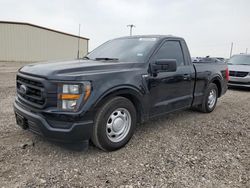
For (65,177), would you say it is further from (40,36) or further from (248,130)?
(40,36)

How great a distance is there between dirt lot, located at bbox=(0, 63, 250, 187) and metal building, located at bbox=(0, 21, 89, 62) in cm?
2141

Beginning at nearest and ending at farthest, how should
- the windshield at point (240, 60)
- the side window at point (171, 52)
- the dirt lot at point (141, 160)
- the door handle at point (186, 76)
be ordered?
1. the dirt lot at point (141, 160)
2. the side window at point (171, 52)
3. the door handle at point (186, 76)
4. the windshield at point (240, 60)

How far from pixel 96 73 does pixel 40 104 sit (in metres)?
0.83

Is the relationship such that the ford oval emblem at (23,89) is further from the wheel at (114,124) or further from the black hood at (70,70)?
the wheel at (114,124)

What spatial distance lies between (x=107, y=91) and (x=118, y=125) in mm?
621

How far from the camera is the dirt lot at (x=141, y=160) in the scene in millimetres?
2496

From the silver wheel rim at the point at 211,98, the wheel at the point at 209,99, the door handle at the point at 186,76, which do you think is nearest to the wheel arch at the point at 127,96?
the door handle at the point at 186,76

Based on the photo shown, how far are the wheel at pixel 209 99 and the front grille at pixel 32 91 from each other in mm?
3856

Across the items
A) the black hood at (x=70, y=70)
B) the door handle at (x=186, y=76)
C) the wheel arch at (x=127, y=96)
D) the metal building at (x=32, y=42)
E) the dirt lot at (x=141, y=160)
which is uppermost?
the metal building at (x=32, y=42)

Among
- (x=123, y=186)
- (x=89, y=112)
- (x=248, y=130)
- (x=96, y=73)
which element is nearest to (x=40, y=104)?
(x=89, y=112)

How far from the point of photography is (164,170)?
2.75 meters

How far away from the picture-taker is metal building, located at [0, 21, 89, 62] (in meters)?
26.0

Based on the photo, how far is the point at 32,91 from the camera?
2.87 meters

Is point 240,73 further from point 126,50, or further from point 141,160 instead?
point 141,160
